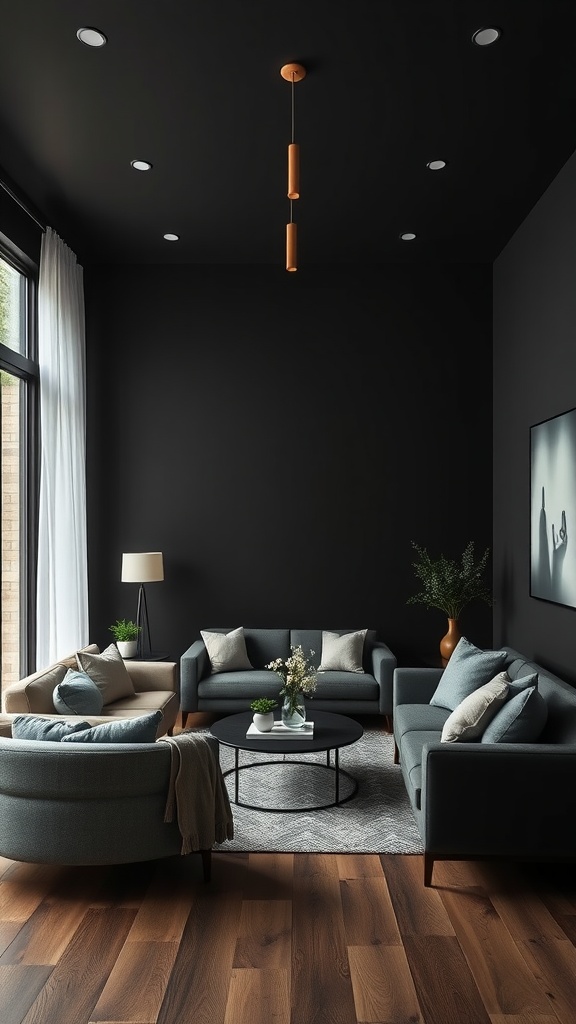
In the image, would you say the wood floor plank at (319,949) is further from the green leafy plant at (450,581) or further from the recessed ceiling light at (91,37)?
the recessed ceiling light at (91,37)

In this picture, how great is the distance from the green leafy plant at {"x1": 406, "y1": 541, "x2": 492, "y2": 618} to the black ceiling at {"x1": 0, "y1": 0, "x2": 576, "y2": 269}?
2.67 meters

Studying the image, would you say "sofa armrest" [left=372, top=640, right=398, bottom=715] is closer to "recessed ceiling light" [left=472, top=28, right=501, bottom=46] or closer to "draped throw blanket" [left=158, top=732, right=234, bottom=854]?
"draped throw blanket" [left=158, top=732, right=234, bottom=854]

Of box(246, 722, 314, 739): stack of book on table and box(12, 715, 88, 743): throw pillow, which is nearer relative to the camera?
box(12, 715, 88, 743): throw pillow

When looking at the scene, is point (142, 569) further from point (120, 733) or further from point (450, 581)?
point (120, 733)

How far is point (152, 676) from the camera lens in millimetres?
5543

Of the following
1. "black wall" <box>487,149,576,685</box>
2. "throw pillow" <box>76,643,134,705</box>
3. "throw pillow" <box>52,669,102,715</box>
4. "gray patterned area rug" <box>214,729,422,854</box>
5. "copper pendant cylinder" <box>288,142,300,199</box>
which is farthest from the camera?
"throw pillow" <box>76,643,134,705</box>

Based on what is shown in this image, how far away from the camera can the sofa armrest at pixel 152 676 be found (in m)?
5.53

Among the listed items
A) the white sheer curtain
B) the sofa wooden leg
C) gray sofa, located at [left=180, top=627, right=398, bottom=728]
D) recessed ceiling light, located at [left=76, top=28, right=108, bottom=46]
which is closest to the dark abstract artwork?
gray sofa, located at [left=180, top=627, right=398, bottom=728]

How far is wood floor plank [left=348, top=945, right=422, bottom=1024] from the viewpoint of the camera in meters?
2.51

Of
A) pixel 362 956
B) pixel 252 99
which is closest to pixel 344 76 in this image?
pixel 252 99

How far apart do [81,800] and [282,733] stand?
4.90ft

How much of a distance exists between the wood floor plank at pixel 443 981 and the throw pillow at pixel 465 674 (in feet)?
5.48

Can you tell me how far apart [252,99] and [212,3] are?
79cm

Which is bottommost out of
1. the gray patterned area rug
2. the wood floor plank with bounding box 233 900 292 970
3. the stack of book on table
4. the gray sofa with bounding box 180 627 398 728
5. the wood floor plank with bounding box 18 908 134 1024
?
the gray patterned area rug
